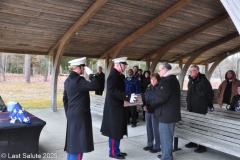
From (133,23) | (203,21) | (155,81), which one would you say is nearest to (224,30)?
(203,21)

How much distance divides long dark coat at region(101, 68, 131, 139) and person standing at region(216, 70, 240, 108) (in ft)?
Result: 9.82

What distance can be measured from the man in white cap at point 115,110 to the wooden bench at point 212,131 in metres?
1.16

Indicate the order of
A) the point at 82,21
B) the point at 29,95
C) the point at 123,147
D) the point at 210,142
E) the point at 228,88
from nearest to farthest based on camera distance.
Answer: the point at 210,142
the point at 123,147
the point at 228,88
the point at 82,21
the point at 29,95

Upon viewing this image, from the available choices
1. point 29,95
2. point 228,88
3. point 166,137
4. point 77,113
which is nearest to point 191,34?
point 228,88

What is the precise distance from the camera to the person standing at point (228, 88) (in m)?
5.54

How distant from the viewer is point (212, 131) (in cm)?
385

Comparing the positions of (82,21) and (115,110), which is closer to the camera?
(115,110)

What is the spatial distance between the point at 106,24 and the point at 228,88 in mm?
3961

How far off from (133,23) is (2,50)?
14.2ft

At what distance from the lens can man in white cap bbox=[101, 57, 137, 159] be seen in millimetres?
3781

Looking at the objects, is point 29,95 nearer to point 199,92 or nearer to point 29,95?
point 29,95

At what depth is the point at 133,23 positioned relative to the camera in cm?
764

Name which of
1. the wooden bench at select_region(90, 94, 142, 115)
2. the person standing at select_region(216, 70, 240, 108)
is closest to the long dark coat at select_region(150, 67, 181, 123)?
the person standing at select_region(216, 70, 240, 108)

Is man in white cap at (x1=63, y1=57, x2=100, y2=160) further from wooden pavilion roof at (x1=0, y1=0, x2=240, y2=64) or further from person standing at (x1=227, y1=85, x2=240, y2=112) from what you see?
wooden pavilion roof at (x1=0, y1=0, x2=240, y2=64)
